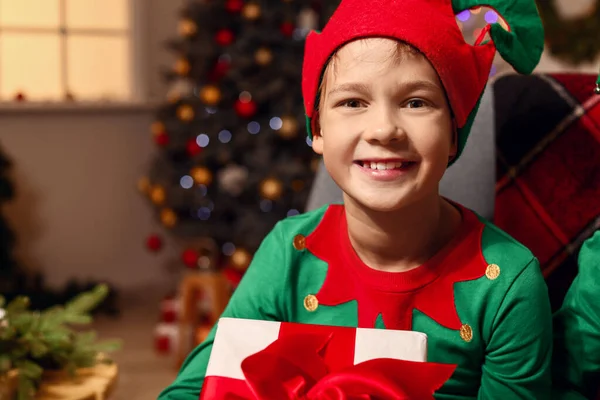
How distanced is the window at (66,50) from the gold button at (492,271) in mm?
3098

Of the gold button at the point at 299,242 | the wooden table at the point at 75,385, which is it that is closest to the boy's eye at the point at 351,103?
the gold button at the point at 299,242

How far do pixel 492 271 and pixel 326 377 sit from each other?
0.29 m

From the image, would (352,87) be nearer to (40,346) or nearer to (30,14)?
(40,346)

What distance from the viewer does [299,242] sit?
1033 millimetres

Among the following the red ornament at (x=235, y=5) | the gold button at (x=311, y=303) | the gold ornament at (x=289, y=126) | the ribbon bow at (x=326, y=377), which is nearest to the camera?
the ribbon bow at (x=326, y=377)

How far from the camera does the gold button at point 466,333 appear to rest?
3.05 ft

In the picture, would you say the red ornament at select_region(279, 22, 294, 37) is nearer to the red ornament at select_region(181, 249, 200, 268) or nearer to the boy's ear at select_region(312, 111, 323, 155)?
the red ornament at select_region(181, 249, 200, 268)

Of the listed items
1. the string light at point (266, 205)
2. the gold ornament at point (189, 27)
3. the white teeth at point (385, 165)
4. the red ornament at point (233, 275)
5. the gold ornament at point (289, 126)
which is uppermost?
the gold ornament at point (189, 27)

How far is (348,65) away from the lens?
35.5 inches

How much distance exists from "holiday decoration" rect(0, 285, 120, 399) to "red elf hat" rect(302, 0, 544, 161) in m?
0.72

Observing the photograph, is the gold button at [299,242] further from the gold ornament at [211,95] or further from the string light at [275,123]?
the gold ornament at [211,95]

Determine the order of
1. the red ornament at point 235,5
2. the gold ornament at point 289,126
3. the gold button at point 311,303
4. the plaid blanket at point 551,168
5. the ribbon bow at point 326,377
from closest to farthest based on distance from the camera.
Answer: the ribbon bow at point 326,377 < the gold button at point 311,303 < the plaid blanket at point 551,168 < the gold ornament at point 289,126 < the red ornament at point 235,5

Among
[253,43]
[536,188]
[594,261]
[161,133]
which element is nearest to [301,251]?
[594,261]

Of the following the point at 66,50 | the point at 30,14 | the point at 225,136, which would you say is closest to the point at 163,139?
the point at 225,136
